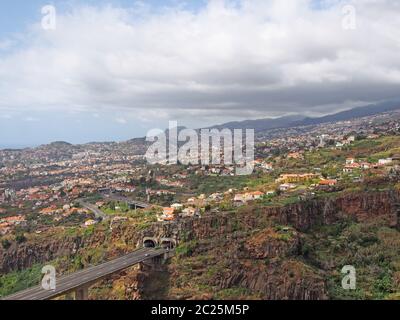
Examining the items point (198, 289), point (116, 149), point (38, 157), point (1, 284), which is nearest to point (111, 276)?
point (198, 289)

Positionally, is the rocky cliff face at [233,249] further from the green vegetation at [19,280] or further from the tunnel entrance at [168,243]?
the green vegetation at [19,280]

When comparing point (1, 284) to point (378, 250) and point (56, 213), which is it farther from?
point (378, 250)

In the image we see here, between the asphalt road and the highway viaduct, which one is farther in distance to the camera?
the highway viaduct

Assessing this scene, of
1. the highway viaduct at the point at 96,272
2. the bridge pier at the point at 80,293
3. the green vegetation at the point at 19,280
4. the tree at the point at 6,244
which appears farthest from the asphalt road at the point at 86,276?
the tree at the point at 6,244

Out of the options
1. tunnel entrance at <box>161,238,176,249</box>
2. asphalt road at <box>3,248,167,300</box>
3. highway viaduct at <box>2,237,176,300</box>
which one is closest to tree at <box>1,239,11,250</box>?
highway viaduct at <box>2,237,176,300</box>

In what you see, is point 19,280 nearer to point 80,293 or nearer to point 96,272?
point 96,272

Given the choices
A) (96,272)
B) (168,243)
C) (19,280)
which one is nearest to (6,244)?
(19,280)

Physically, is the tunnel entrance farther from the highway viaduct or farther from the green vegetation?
the green vegetation
